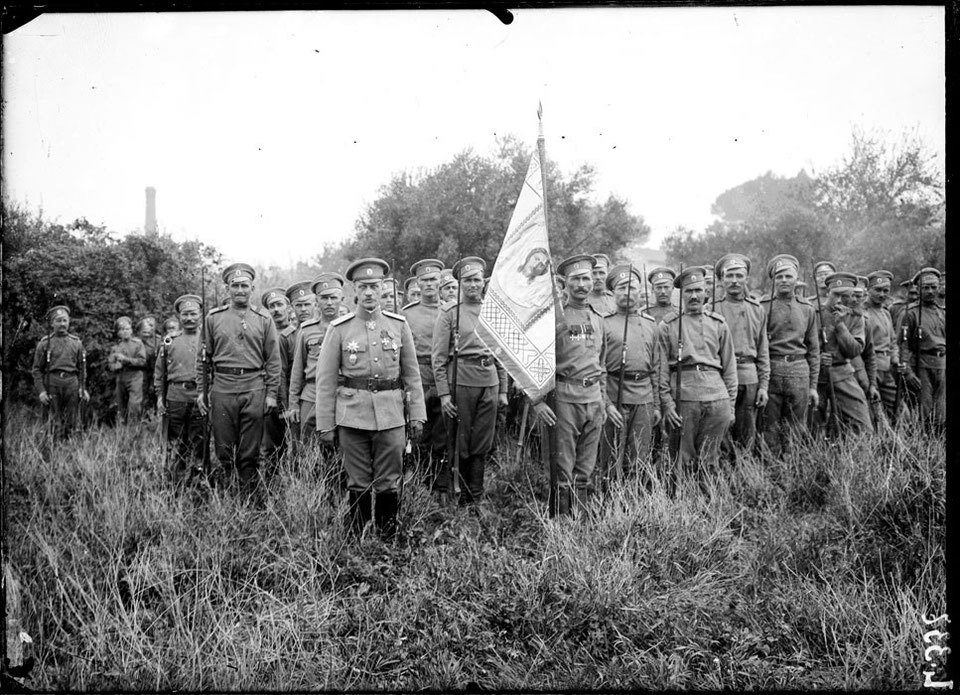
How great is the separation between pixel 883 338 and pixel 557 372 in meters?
5.30

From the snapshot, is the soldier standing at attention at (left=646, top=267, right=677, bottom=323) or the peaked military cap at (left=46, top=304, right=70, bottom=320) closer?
the peaked military cap at (left=46, top=304, right=70, bottom=320)

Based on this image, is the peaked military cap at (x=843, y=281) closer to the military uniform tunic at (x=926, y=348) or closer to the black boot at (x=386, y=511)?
the military uniform tunic at (x=926, y=348)

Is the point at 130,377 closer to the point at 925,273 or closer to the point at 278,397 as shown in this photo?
the point at 278,397

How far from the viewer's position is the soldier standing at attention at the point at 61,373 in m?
6.32

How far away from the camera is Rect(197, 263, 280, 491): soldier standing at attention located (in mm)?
5961

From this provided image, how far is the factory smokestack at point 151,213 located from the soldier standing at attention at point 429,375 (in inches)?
100

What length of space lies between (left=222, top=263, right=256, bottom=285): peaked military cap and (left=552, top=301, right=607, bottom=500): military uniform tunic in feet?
10.7

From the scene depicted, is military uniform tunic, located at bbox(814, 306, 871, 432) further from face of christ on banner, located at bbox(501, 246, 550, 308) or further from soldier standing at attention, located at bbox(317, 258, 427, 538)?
soldier standing at attention, located at bbox(317, 258, 427, 538)

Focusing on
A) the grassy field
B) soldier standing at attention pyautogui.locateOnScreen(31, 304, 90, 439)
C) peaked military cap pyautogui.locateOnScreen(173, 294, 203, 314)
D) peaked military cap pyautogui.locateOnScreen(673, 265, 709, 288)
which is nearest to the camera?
the grassy field

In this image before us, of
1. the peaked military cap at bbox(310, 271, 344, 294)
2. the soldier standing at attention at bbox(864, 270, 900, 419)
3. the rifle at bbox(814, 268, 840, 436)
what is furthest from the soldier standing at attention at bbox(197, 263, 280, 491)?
the soldier standing at attention at bbox(864, 270, 900, 419)

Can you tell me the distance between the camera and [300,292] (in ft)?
24.0

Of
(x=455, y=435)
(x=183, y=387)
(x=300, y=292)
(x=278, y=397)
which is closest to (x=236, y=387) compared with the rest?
(x=278, y=397)

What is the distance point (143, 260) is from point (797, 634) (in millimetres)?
7780

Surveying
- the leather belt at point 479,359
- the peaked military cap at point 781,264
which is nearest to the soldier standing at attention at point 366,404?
the leather belt at point 479,359
